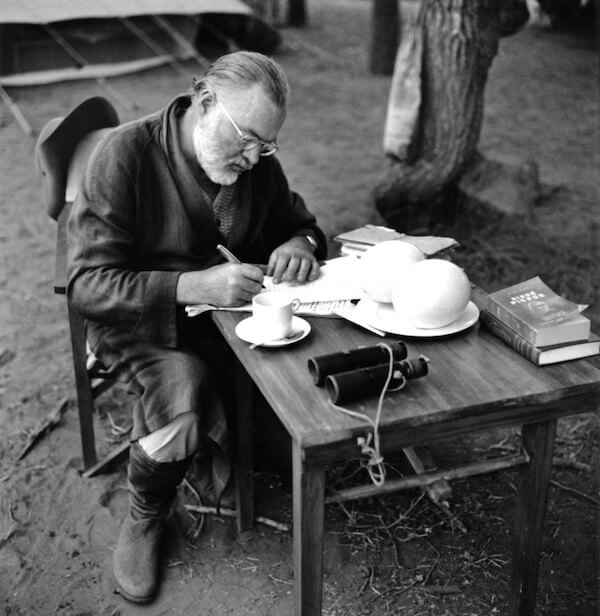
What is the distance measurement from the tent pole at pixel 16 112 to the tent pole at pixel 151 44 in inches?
59.2

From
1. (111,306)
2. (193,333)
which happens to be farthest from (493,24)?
(111,306)

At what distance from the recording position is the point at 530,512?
209cm

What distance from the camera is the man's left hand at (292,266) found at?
96.0 inches

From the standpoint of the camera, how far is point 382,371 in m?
1.81

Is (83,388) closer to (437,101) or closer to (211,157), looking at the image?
(211,157)

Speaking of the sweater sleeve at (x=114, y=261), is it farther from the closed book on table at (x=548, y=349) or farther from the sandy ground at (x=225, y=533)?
the closed book on table at (x=548, y=349)

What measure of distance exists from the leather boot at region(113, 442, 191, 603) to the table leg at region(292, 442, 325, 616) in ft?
2.06

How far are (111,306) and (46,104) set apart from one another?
5956 mm

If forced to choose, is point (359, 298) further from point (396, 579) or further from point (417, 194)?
point (417, 194)

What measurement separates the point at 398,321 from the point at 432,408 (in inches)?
14.9

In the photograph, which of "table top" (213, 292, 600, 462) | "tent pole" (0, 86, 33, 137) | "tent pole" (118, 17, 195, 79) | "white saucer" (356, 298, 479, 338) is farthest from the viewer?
"tent pole" (118, 17, 195, 79)

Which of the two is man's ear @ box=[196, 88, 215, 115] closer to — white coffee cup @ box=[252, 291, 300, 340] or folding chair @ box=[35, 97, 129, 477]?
folding chair @ box=[35, 97, 129, 477]

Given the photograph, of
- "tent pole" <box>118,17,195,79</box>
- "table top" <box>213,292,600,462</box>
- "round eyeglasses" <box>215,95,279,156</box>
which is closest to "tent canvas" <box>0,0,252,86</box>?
"tent pole" <box>118,17,195,79</box>

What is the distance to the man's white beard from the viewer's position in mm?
2404
